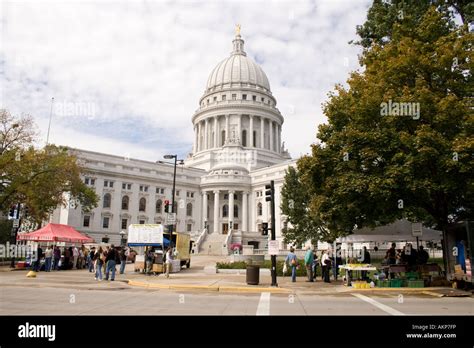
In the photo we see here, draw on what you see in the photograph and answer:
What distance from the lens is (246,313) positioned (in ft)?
35.9

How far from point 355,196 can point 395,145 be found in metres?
3.11

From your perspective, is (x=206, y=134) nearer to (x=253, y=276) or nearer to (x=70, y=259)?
(x=70, y=259)

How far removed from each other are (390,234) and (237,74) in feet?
292

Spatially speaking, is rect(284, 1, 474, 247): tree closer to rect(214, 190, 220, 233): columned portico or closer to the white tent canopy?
the white tent canopy

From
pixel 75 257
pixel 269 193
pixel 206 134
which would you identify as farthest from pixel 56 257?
pixel 206 134

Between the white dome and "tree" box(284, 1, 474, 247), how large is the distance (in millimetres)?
86015

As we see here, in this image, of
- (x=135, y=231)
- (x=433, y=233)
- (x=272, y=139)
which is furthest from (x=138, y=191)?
(x=433, y=233)

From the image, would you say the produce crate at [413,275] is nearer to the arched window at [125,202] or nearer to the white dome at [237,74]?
the arched window at [125,202]

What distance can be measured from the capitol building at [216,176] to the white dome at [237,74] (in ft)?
0.91

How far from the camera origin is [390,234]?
2317cm

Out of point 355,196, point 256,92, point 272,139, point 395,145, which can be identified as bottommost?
point 355,196

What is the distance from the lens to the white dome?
347ft

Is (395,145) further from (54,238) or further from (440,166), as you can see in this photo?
(54,238)

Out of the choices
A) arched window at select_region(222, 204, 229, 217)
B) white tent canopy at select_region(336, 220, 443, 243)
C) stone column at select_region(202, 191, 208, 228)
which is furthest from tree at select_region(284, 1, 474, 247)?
arched window at select_region(222, 204, 229, 217)
